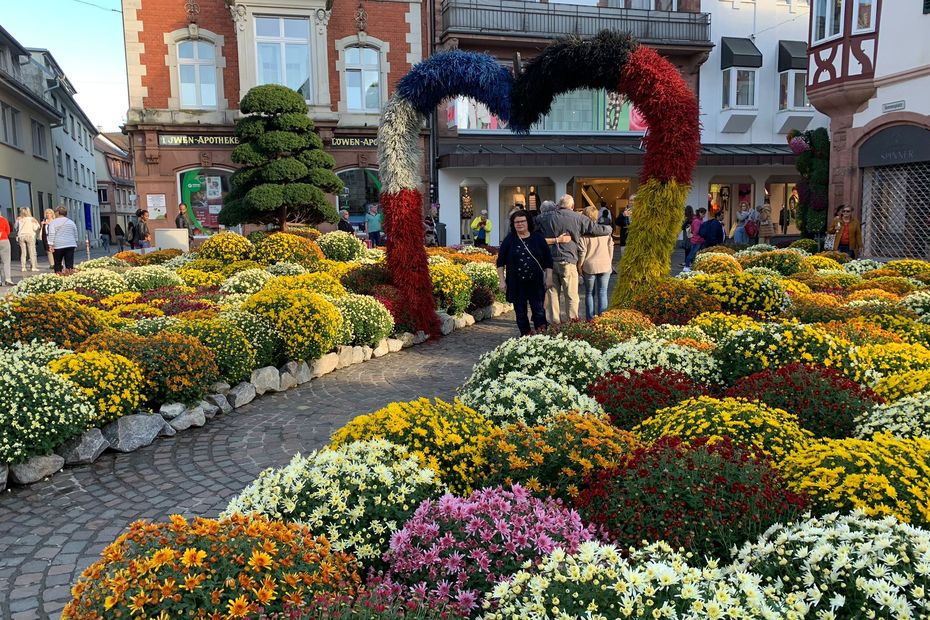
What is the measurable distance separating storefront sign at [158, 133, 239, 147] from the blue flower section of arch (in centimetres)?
1573

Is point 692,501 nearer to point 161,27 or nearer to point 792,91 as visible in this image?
point 161,27

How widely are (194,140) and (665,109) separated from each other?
19606 mm

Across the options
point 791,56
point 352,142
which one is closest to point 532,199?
point 352,142

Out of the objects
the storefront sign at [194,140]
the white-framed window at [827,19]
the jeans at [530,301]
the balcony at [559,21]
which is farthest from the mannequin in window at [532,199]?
the jeans at [530,301]

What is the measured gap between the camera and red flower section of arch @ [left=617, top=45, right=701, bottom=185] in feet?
29.5

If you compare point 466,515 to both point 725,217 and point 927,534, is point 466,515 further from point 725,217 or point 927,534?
point 725,217

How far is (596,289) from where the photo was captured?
1130 cm

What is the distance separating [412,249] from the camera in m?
11.1

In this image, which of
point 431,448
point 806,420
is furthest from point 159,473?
point 806,420

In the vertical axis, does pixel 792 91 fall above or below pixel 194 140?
above

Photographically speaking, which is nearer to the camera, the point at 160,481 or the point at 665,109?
the point at 160,481

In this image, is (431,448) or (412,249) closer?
(431,448)

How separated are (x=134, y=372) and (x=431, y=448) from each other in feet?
12.1

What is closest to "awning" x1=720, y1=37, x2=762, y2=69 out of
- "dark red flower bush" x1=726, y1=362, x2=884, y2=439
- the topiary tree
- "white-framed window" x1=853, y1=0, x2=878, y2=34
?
"white-framed window" x1=853, y1=0, x2=878, y2=34
